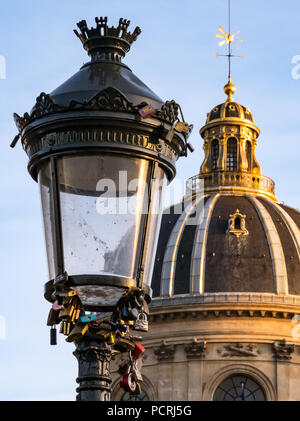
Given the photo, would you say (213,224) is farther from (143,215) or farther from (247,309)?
(143,215)

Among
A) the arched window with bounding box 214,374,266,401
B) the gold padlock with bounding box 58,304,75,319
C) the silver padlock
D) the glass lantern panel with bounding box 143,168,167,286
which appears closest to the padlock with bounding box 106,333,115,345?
the silver padlock

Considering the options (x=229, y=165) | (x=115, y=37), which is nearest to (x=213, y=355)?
(x=229, y=165)

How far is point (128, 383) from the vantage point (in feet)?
24.2

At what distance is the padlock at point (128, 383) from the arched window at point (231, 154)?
6530cm

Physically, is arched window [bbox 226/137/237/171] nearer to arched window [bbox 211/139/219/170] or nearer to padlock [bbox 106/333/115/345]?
arched window [bbox 211/139/219/170]

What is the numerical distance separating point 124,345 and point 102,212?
0.73 meters

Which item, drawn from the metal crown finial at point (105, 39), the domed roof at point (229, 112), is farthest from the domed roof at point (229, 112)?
the metal crown finial at point (105, 39)

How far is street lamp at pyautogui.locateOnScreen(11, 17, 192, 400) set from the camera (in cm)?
723

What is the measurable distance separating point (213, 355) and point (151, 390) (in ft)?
10.2

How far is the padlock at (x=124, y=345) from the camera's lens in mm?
7441

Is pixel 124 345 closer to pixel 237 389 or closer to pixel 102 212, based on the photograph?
pixel 102 212

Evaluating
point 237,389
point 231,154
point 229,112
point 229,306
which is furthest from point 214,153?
point 237,389

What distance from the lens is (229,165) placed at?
72875mm
